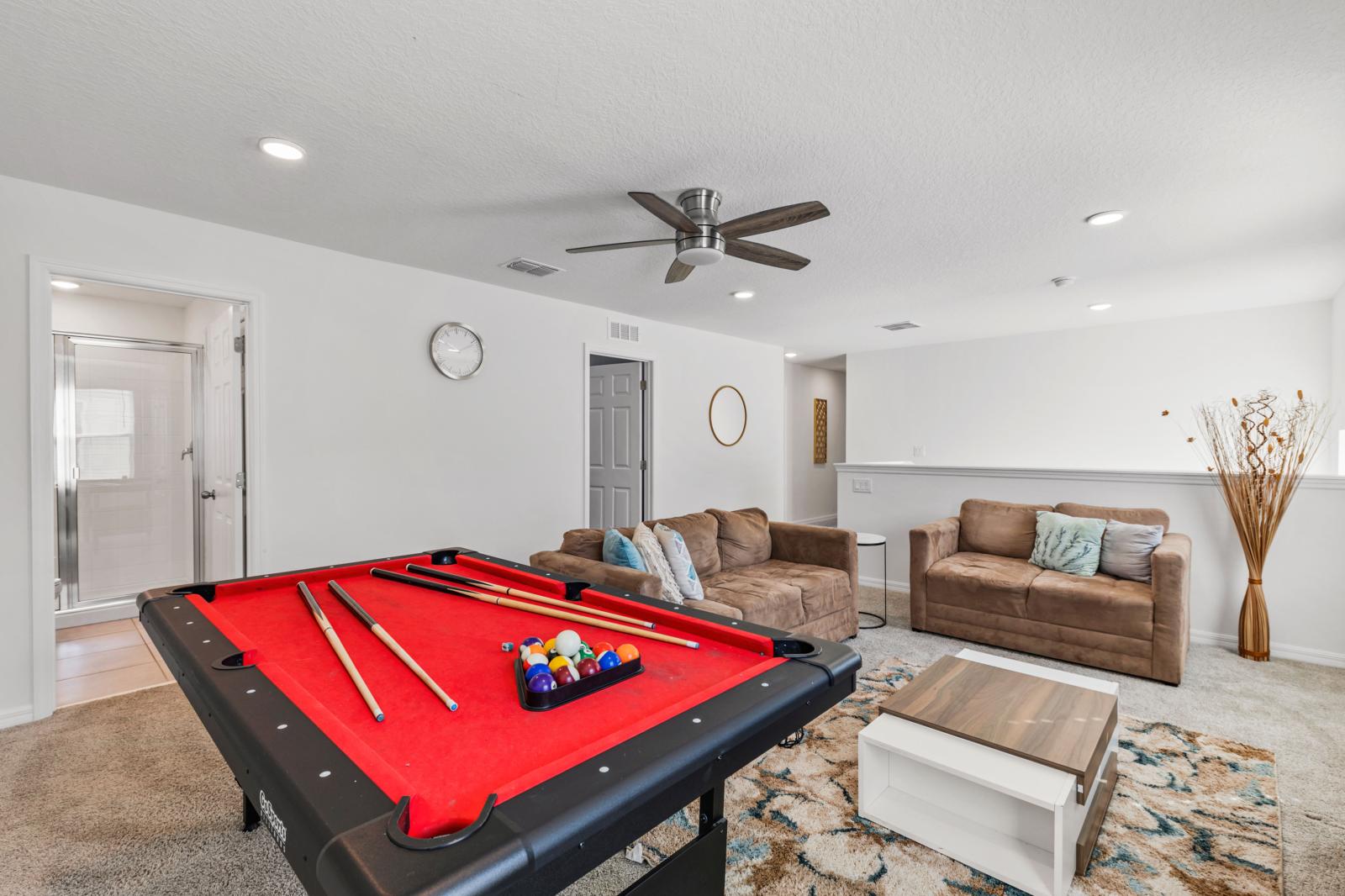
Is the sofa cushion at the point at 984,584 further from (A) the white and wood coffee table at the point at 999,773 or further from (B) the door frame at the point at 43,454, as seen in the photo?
(B) the door frame at the point at 43,454

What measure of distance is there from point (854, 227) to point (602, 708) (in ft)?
8.66

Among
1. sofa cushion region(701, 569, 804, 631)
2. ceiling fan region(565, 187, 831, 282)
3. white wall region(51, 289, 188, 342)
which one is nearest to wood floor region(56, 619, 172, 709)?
white wall region(51, 289, 188, 342)

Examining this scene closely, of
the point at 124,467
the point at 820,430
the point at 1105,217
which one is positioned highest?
the point at 1105,217

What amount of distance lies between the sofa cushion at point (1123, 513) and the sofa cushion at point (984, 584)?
0.45 meters

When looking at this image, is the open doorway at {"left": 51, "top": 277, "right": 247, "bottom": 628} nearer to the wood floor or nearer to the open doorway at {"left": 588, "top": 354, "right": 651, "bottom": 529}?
the wood floor

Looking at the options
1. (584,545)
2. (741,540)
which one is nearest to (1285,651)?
(741,540)

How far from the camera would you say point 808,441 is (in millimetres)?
8289

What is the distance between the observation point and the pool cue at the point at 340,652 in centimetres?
117

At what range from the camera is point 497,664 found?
56.0 inches

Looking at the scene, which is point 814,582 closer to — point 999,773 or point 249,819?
point 999,773

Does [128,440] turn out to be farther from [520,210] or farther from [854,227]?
[854,227]

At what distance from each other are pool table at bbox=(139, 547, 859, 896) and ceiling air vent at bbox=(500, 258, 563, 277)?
231 cm

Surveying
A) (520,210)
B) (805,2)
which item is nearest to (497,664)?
(805,2)

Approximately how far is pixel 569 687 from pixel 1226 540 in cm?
436
